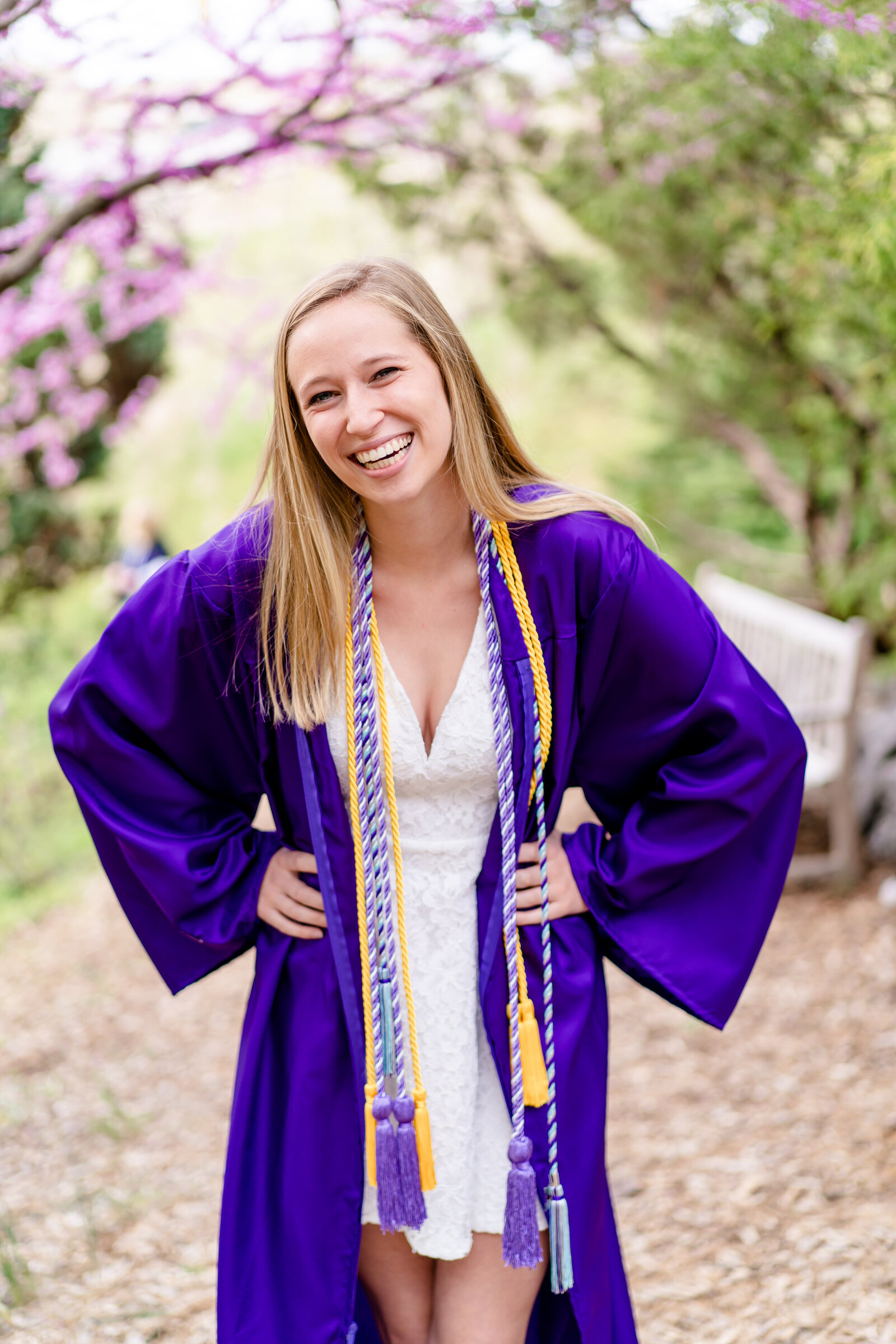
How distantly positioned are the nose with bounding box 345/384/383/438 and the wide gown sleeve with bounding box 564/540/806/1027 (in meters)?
0.43

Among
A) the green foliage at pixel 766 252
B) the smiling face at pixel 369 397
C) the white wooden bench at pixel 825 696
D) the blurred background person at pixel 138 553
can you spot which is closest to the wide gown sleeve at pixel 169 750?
the smiling face at pixel 369 397

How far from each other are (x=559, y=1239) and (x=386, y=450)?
1.20 metres

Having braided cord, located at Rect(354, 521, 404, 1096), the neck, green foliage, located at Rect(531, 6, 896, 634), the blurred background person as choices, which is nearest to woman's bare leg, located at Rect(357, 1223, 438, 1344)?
braided cord, located at Rect(354, 521, 404, 1096)

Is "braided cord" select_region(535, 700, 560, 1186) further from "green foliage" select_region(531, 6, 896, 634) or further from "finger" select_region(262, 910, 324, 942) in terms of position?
"green foliage" select_region(531, 6, 896, 634)

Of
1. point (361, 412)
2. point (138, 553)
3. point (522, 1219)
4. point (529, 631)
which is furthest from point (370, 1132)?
point (138, 553)

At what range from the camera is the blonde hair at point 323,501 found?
5.77 ft

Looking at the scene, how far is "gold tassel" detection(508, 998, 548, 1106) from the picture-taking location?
1.75 meters

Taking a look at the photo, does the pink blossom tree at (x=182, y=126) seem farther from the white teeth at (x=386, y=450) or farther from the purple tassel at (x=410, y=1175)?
the purple tassel at (x=410, y=1175)

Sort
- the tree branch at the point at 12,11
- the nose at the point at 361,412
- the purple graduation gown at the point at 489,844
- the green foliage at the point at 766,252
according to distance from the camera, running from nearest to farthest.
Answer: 1. the nose at the point at 361,412
2. the purple graduation gown at the point at 489,844
3. the tree branch at the point at 12,11
4. the green foliage at the point at 766,252

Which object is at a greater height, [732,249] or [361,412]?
[361,412]

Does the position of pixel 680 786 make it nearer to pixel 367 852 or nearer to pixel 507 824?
pixel 507 824

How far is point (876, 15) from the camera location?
2.60m

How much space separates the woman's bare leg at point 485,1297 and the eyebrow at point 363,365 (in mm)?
1322

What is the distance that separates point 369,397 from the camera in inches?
67.0
